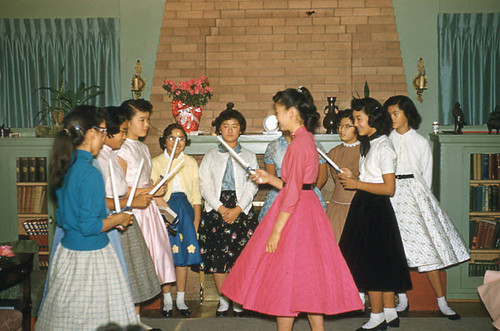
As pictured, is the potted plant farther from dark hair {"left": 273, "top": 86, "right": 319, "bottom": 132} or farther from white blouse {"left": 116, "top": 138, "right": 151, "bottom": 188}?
dark hair {"left": 273, "top": 86, "right": 319, "bottom": 132}

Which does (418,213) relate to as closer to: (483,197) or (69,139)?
(483,197)

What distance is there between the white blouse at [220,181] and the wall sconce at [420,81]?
85.5 inches

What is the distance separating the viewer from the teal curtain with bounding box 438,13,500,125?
5160mm

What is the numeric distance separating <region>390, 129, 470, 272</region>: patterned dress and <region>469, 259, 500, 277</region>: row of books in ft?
1.92

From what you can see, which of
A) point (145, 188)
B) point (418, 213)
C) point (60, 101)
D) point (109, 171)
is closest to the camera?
point (109, 171)

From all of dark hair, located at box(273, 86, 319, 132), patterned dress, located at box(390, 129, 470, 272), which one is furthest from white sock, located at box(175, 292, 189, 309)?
dark hair, located at box(273, 86, 319, 132)

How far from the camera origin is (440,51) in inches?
204

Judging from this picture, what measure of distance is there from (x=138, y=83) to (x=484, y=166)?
344 centimetres

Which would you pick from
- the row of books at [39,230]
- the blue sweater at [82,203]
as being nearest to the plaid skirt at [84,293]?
the blue sweater at [82,203]

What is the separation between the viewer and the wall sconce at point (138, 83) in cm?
513

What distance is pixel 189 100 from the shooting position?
462cm

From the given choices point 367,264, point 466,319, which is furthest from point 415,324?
point 367,264

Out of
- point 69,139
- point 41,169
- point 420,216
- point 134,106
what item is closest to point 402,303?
point 420,216

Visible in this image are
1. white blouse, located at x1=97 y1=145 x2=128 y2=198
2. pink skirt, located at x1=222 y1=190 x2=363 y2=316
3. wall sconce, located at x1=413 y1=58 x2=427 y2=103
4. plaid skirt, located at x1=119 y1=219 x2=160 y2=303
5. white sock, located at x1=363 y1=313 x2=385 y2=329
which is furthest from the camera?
wall sconce, located at x1=413 y1=58 x2=427 y2=103
